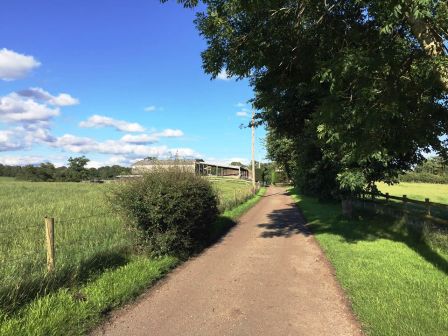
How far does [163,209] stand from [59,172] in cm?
12050

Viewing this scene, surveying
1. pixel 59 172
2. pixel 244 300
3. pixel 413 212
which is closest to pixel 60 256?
pixel 244 300

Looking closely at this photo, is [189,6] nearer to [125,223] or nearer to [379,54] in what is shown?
[379,54]

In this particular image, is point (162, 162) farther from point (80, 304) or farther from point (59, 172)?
point (59, 172)

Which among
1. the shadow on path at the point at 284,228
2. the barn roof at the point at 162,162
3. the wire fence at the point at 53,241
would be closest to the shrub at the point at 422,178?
the shadow on path at the point at 284,228

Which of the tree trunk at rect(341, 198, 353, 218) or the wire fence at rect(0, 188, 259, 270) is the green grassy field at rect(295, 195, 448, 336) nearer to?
the tree trunk at rect(341, 198, 353, 218)

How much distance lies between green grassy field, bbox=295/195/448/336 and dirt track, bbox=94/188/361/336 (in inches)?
12.6

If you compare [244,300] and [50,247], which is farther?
[50,247]

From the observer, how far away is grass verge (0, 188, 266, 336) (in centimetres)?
507

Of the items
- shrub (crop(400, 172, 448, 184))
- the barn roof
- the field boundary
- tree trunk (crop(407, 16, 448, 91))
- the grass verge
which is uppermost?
shrub (crop(400, 172, 448, 184))

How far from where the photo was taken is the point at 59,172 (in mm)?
120562

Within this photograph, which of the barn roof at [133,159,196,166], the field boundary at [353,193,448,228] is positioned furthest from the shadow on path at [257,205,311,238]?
the barn roof at [133,159,196,166]

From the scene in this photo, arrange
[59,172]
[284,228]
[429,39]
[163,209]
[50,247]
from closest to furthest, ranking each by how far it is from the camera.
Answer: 1. [429,39]
2. [50,247]
3. [163,209]
4. [284,228]
5. [59,172]

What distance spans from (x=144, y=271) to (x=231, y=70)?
460 cm

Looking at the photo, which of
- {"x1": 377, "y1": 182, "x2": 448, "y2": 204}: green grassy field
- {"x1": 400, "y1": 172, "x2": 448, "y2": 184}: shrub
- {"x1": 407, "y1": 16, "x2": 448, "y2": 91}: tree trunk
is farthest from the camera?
{"x1": 400, "y1": 172, "x2": 448, "y2": 184}: shrub
